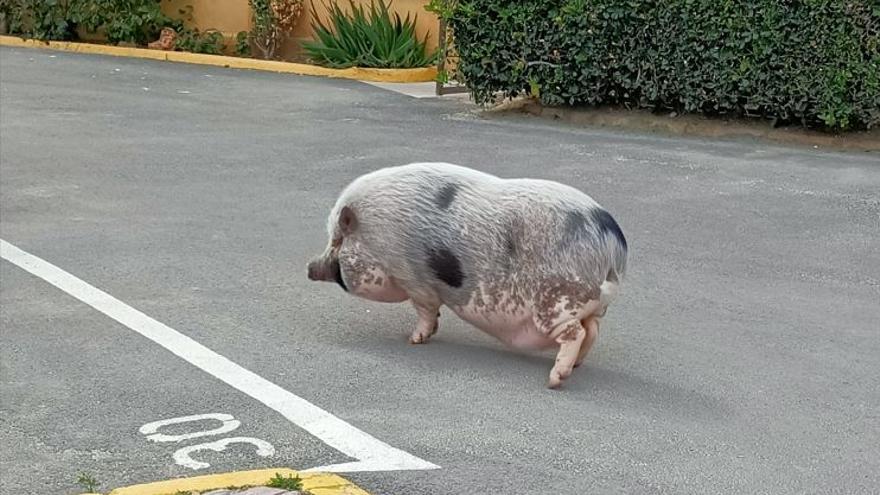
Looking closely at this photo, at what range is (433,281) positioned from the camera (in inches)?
226

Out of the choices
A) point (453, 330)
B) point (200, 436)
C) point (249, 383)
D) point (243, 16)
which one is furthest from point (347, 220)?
point (243, 16)

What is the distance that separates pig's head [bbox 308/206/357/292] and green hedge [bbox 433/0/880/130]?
7.01 meters

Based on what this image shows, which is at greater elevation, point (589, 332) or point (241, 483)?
point (589, 332)

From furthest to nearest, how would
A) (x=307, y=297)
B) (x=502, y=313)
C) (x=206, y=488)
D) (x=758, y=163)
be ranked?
(x=758, y=163), (x=307, y=297), (x=502, y=313), (x=206, y=488)

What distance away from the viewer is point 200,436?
5.02 metres

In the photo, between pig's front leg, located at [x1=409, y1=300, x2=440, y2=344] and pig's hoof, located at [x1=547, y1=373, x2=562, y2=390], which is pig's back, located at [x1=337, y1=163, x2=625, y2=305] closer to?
pig's front leg, located at [x1=409, y1=300, x2=440, y2=344]

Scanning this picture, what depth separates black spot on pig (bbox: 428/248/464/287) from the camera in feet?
18.6

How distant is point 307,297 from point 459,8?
278 inches

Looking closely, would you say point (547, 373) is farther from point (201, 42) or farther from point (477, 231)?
point (201, 42)

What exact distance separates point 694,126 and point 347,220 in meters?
7.49

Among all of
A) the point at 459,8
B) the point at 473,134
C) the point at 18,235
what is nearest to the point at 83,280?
the point at 18,235

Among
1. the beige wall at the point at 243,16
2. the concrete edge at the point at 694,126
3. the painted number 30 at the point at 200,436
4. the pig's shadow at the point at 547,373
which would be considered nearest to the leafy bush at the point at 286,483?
the painted number 30 at the point at 200,436

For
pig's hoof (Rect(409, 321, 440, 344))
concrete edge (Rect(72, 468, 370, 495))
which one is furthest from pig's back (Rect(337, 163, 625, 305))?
concrete edge (Rect(72, 468, 370, 495))

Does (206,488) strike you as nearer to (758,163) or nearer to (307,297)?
(307,297)
